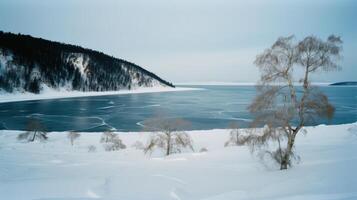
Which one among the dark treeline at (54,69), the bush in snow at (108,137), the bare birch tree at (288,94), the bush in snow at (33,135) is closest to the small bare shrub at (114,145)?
the bush in snow at (108,137)

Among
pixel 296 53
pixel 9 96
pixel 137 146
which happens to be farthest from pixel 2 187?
pixel 9 96

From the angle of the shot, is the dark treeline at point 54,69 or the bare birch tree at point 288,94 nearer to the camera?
the bare birch tree at point 288,94

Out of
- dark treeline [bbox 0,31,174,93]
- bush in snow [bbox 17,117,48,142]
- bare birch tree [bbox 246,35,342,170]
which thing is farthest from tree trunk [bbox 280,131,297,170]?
dark treeline [bbox 0,31,174,93]

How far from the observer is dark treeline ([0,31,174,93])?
310 ft

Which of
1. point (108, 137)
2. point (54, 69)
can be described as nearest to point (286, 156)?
point (108, 137)

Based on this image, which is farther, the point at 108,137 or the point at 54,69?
the point at 54,69

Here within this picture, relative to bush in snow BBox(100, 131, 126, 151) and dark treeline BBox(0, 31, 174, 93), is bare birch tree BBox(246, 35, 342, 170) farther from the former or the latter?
dark treeline BBox(0, 31, 174, 93)

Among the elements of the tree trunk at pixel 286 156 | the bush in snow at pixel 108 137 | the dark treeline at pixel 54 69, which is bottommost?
the bush in snow at pixel 108 137

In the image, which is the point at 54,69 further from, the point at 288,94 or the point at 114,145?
the point at 288,94

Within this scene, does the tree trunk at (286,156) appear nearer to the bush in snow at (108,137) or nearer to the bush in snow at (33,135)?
the bush in snow at (108,137)

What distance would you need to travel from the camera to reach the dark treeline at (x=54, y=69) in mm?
94500

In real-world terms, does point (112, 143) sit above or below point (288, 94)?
below

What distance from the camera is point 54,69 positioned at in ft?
369

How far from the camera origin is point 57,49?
136 meters
